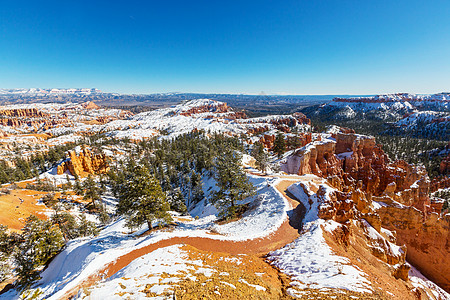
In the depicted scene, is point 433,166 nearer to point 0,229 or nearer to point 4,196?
point 0,229

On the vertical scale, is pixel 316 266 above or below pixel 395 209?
above

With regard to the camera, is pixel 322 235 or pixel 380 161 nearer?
pixel 322 235

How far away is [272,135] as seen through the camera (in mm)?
118062

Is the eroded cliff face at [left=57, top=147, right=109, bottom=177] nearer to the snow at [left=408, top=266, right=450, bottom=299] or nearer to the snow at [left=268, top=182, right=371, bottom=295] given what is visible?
the snow at [left=268, top=182, right=371, bottom=295]

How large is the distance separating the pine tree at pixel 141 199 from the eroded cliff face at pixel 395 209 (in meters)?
17.3

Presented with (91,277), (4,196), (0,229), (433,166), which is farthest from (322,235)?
(433,166)

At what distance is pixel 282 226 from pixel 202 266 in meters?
10.7

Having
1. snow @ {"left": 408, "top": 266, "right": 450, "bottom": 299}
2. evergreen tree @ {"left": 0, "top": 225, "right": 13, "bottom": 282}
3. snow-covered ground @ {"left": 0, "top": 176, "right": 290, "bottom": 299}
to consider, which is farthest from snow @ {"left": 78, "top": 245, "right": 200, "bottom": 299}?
snow @ {"left": 408, "top": 266, "right": 450, "bottom": 299}

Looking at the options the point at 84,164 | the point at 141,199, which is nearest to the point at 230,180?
the point at 141,199

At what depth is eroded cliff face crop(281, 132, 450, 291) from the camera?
2077 cm

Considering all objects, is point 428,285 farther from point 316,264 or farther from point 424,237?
point 316,264

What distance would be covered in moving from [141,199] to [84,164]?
8692 cm

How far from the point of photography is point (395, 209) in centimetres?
2639

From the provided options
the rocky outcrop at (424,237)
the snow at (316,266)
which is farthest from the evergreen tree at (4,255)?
the rocky outcrop at (424,237)
